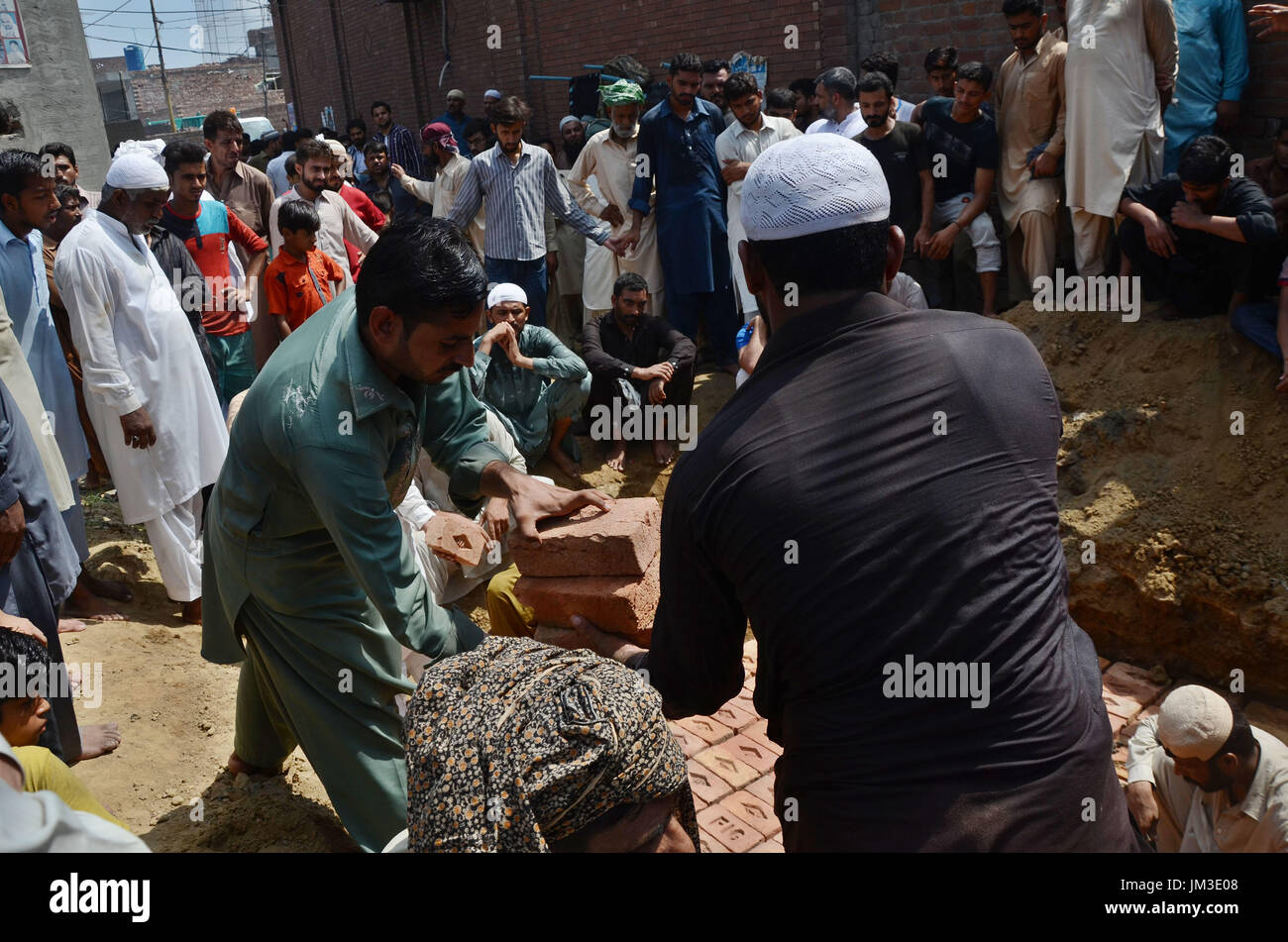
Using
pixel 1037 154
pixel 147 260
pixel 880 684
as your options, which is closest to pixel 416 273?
pixel 880 684

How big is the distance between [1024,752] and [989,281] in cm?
553

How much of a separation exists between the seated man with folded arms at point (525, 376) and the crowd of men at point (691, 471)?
0.07 feet

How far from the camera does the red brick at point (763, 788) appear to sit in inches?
147

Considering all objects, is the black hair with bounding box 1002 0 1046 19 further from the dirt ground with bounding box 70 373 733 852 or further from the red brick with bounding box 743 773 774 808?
the red brick with bounding box 743 773 774 808

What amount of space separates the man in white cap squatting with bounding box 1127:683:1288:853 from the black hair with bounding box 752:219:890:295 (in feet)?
7.44

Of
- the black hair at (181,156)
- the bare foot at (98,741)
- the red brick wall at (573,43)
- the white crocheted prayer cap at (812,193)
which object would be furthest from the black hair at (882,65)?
the bare foot at (98,741)

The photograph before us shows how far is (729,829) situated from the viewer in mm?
3570

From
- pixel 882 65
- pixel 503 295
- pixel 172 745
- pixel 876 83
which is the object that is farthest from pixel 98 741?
pixel 882 65

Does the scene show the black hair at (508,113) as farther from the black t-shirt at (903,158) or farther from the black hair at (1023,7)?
the black hair at (1023,7)

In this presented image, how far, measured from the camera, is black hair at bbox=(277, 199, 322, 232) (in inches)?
249

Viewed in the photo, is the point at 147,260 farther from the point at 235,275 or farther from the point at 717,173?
the point at 717,173

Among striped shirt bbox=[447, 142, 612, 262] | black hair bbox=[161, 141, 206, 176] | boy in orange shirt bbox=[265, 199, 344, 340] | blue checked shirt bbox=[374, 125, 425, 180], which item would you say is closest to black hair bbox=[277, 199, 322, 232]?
boy in orange shirt bbox=[265, 199, 344, 340]

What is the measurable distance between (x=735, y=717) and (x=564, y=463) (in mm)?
2916

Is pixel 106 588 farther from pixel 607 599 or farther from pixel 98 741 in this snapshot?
pixel 607 599
